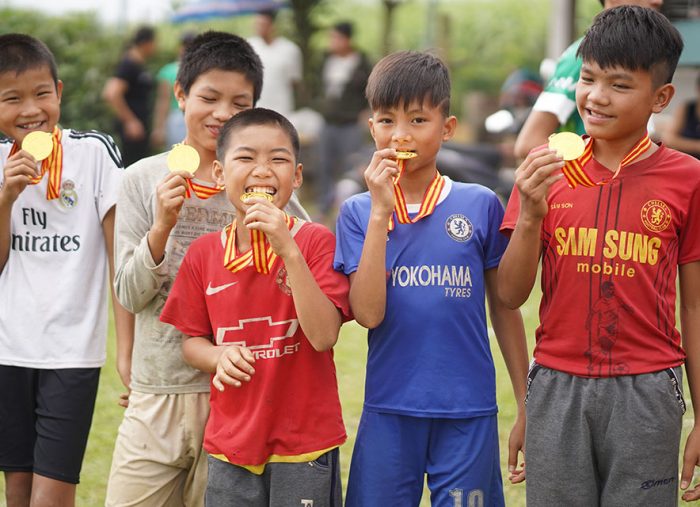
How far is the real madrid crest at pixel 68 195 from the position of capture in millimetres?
3238

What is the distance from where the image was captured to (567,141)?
2.53 metres

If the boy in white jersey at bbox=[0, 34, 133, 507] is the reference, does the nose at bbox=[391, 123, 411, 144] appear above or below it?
above

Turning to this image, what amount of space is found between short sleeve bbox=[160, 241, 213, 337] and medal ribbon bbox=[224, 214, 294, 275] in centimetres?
12

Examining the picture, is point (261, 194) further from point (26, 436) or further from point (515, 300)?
point (26, 436)

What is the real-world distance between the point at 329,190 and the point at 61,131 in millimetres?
8105

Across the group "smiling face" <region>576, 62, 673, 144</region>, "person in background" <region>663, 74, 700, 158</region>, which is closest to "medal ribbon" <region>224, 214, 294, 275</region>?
"smiling face" <region>576, 62, 673, 144</region>

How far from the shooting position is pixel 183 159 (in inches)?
114

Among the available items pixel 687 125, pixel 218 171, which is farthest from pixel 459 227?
pixel 687 125

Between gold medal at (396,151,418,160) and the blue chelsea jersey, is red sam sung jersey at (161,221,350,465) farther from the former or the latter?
gold medal at (396,151,418,160)

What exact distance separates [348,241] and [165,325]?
66 centimetres

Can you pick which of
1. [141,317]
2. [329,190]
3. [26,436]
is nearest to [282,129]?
[141,317]

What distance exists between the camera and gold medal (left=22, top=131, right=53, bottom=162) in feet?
10.0

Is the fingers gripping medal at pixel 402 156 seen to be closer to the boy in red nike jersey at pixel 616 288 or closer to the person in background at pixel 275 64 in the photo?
the boy in red nike jersey at pixel 616 288

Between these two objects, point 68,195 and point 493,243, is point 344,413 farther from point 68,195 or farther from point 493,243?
point 493,243
